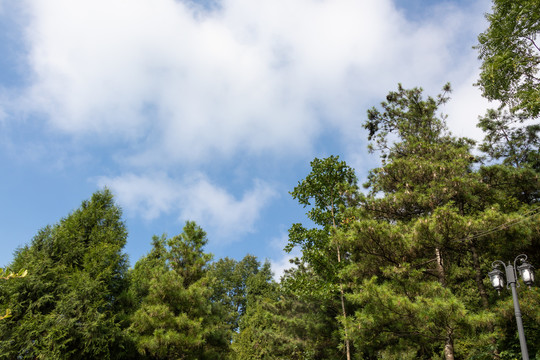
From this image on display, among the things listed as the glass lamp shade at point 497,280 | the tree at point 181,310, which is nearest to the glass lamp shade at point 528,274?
the glass lamp shade at point 497,280

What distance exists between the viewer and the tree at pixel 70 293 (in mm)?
9906

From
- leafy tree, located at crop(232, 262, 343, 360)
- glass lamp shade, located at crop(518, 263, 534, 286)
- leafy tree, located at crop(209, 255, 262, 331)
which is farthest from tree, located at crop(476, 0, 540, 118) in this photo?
leafy tree, located at crop(209, 255, 262, 331)

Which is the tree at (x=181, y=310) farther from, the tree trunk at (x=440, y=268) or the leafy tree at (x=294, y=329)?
the tree trunk at (x=440, y=268)

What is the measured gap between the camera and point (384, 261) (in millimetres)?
11586

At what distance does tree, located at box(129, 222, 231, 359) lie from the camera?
12.6m

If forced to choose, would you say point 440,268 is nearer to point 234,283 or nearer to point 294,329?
point 294,329

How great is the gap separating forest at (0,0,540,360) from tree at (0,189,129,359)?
4 cm

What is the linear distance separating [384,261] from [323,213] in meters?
5.93

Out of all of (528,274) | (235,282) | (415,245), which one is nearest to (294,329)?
(415,245)

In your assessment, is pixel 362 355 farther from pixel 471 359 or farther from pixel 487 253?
pixel 487 253

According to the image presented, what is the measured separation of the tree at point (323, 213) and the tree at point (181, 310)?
4745mm

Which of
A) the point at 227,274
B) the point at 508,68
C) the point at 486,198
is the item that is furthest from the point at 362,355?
the point at 227,274

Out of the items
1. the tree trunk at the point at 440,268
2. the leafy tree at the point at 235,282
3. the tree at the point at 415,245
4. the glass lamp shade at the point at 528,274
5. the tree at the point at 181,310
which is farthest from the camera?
Answer: the leafy tree at the point at 235,282

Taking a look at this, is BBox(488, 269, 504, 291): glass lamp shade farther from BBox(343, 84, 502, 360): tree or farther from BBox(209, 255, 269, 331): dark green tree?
BBox(209, 255, 269, 331): dark green tree
